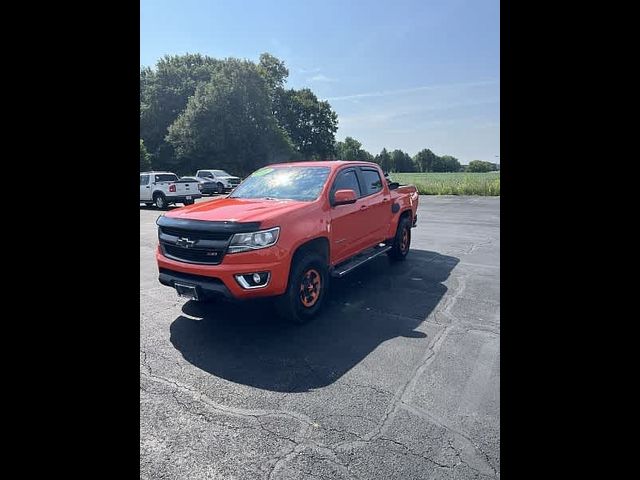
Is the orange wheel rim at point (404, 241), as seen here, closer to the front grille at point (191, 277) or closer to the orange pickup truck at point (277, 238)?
the orange pickup truck at point (277, 238)

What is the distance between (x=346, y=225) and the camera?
4.98 metres

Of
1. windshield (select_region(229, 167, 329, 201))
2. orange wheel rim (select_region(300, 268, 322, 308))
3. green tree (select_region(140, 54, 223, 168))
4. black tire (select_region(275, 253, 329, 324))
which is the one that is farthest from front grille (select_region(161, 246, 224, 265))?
green tree (select_region(140, 54, 223, 168))

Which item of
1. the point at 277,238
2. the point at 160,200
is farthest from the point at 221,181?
the point at 277,238

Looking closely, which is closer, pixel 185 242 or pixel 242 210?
pixel 185 242

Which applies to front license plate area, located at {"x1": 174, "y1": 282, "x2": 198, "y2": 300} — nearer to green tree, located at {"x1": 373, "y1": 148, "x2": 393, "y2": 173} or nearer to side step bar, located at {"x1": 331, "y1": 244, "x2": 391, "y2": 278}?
side step bar, located at {"x1": 331, "y1": 244, "x2": 391, "y2": 278}

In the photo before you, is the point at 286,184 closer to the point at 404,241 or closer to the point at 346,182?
the point at 346,182

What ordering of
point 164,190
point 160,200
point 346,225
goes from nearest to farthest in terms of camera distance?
point 346,225
point 164,190
point 160,200

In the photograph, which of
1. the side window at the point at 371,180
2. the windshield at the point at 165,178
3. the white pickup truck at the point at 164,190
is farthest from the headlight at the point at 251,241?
the windshield at the point at 165,178

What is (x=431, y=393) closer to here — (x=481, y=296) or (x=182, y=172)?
(x=481, y=296)

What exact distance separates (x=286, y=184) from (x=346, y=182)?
0.85m

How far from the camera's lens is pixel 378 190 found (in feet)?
20.2

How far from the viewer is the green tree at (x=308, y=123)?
45406 millimetres
